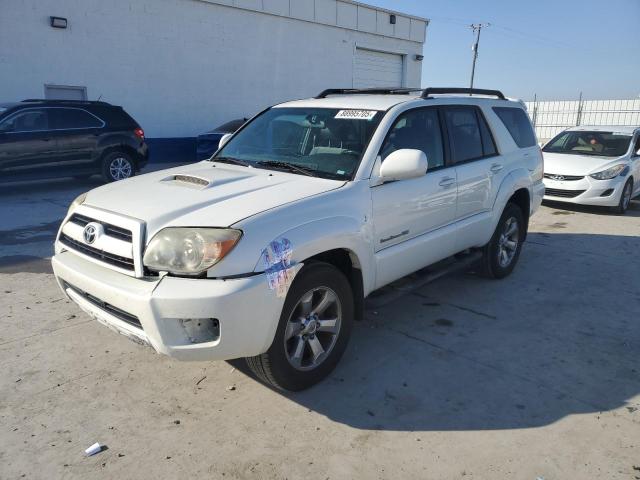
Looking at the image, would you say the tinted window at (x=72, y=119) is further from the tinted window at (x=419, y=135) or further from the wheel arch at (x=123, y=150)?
the tinted window at (x=419, y=135)

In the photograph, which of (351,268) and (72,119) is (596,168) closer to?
(351,268)

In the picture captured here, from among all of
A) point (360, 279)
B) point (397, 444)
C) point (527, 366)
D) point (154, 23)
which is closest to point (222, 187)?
point (360, 279)

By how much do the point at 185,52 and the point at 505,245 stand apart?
40.2ft

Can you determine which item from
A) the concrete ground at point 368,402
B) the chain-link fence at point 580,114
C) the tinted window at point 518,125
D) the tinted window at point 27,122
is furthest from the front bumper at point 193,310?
the chain-link fence at point 580,114

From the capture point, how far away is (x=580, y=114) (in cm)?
2311

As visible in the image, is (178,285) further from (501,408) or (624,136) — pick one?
(624,136)

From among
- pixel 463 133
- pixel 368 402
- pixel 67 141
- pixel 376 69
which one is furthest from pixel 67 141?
pixel 376 69

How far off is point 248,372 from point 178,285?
1118mm

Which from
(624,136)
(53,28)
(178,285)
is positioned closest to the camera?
(178,285)

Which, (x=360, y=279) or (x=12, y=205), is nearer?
(x=360, y=279)

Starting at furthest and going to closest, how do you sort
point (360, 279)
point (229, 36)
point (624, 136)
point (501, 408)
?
point (229, 36) → point (624, 136) → point (360, 279) → point (501, 408)

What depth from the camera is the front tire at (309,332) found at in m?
3.04

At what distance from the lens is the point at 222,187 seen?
11.0 feet

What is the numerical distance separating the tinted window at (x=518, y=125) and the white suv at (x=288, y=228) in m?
0.55
